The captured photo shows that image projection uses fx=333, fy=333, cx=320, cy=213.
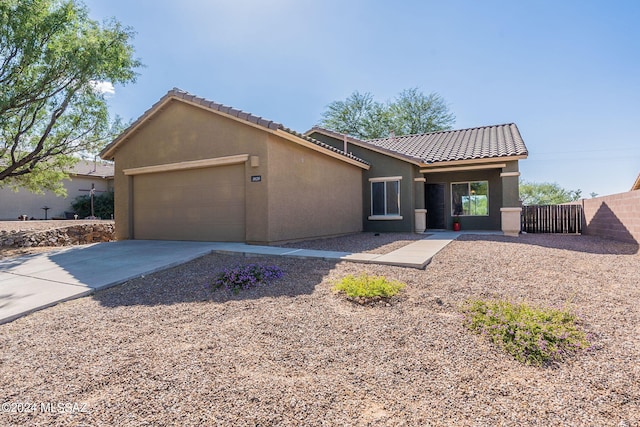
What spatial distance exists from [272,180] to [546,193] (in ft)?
155

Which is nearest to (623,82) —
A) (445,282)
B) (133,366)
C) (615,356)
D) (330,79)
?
(330,79)

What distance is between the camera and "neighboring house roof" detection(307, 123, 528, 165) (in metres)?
12.8

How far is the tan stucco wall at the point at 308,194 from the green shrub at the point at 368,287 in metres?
4.22

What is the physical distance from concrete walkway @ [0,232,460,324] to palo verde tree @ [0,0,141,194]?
4.70 meters

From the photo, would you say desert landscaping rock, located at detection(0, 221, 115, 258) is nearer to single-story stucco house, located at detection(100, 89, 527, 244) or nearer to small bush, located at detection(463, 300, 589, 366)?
single-story stucco house, located at detection(100, 89, 527, 244)

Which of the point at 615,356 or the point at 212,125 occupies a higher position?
the point at 212,125

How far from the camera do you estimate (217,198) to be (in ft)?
31.1

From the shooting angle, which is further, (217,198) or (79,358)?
(217,198)

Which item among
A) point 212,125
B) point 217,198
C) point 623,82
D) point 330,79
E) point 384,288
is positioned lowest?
point 384,288

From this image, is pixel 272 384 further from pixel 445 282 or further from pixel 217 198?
pixel 217 198

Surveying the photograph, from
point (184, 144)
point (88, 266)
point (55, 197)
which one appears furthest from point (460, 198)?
point (55, 197)

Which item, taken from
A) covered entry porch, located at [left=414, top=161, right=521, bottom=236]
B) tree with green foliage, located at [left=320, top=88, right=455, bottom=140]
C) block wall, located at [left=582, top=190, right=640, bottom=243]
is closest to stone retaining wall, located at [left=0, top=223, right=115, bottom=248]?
covered entry porch, located at [left=414, top=161, right=521, bottom=236]

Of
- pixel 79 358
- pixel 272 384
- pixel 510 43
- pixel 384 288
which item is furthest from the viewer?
pixel 510 43

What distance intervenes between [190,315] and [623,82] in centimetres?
1947
